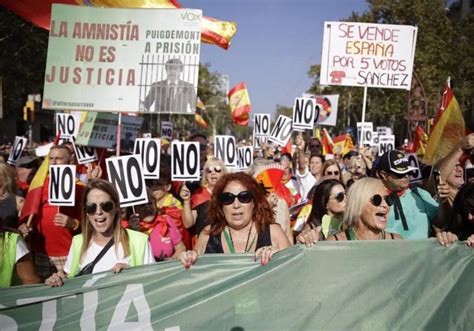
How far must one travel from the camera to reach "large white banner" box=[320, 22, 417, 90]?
9211mm

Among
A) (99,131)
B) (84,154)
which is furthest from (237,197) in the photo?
(99,131)

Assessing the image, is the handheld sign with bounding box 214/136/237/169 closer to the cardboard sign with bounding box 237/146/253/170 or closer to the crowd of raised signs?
the cardboard sign with bounding box 237/146/253/170

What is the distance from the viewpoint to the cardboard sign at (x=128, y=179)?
202 inches

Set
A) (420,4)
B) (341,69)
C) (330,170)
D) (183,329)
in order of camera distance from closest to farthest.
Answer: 1. (183,329)
2. (330,170)
3. (341,69)
4. (420,4)

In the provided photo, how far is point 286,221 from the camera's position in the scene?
5.46 meters

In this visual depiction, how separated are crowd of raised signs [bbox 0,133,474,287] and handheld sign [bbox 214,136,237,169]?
1827 mm

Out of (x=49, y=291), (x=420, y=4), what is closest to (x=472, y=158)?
(x=49, y=291)

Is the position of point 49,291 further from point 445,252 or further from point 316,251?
point 445,252

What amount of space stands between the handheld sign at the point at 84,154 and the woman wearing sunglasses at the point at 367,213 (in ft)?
16.9

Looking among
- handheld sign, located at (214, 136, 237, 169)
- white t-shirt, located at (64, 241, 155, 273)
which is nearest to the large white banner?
handheld sign, located at (214, 136, 237, 169)

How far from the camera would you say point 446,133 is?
5.52 metres

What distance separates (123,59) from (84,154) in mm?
2544

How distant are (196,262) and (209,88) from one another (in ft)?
197

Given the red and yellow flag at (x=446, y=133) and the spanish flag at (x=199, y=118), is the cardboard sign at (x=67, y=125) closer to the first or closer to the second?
the red and yellow flag at (x=446, y=133)
